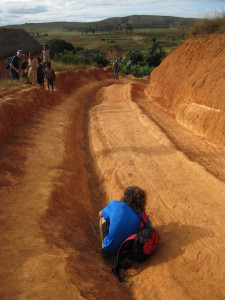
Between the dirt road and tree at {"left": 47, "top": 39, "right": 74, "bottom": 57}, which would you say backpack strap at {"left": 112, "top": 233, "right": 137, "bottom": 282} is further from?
tree at {"left": 47, "top": 39, "right": 74, "bottom": 57}

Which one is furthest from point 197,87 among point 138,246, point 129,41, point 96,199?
point 129,41

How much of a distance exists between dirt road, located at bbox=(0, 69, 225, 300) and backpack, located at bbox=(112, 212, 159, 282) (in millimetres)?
189

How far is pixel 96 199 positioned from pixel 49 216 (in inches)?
69.5

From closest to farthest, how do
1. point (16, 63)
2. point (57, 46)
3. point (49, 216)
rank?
point (49, 216) → point (16, 63) → point (57, 46)

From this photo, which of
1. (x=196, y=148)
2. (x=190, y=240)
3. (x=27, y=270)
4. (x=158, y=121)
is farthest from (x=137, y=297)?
(x=158, y=121)

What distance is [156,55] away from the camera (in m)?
40.8

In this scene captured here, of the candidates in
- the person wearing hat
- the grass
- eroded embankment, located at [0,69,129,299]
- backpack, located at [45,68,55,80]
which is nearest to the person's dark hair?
eroded embankment, located at [0,69,129,299]

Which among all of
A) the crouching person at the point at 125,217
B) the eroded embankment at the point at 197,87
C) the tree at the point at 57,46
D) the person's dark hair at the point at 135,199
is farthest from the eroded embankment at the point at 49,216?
the tree at the point at 57,46

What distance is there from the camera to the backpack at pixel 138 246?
471 cm

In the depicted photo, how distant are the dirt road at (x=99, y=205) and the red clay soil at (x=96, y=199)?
0.02 metres

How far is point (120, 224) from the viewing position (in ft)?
15.8

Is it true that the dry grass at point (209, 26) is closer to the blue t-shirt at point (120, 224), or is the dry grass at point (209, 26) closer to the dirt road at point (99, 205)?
the dirt road at point (99, 205)

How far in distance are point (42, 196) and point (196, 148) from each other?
189 inches

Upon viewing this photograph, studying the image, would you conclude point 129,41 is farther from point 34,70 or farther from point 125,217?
point 125,217
